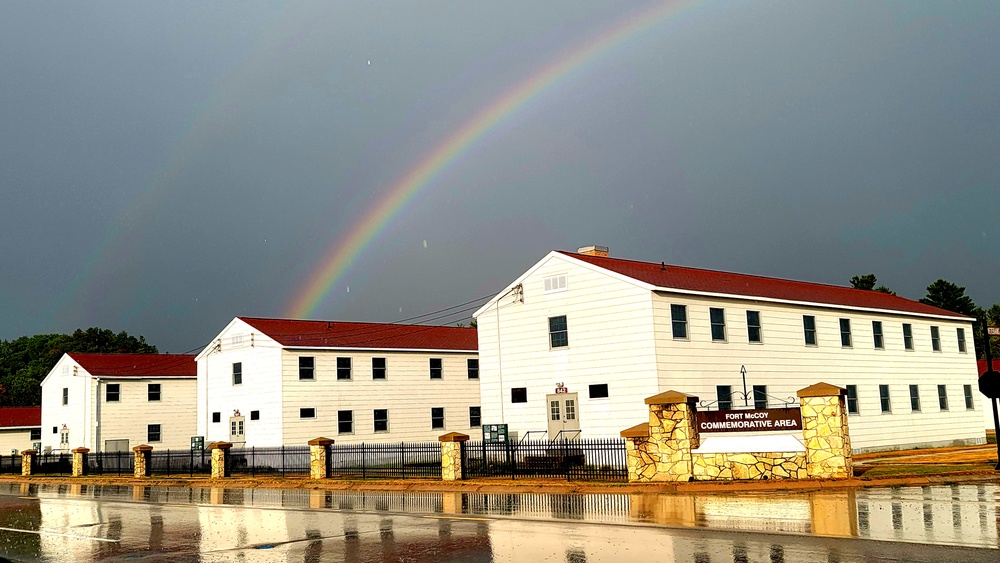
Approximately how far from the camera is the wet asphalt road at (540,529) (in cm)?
1334

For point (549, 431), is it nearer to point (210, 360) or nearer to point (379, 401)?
point (379, 401)

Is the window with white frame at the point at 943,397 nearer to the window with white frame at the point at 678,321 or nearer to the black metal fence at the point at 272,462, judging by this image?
the window with white frame at the point at 678,321

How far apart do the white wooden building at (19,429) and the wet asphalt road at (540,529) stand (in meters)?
53.2

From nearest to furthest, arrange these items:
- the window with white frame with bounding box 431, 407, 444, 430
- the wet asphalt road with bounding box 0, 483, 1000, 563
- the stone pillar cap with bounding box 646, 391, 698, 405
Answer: the wet asphalt road with bounding box 0, 483, 1000, 563, the stone pillar cap with bounding box 646, 391, 698, 405, the window with white frame with bounding box 431, 407, 444, 430

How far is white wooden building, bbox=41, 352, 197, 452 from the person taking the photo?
57.3 meters

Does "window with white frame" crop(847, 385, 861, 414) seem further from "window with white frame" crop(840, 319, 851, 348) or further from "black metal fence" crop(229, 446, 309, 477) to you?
"black metal fence" crop(229, 446, 309, 477)

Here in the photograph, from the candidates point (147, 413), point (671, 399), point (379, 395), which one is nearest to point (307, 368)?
point (379, 395)

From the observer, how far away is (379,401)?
162ft

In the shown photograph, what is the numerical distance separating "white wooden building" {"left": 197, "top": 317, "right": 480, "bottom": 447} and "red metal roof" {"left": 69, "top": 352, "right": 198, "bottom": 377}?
966 centimetres

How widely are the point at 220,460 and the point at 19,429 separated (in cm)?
4539

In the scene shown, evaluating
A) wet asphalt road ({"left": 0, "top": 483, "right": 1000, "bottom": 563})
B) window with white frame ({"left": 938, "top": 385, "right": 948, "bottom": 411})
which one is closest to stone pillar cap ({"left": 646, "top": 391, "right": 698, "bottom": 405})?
wet asphalt road ({"left": 0, "top": 483, "right": 1000, "bottom": 563})

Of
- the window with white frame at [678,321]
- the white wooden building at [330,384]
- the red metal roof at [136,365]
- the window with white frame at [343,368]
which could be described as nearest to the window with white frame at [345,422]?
the white wooden building at [330,384]

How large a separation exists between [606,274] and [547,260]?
3367 millimetres

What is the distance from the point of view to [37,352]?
12650 cm
